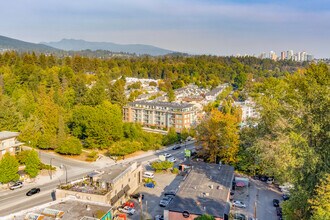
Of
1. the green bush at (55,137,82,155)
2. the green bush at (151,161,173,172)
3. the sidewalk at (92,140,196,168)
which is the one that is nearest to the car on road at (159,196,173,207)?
the green bush at (151,161,173,172)

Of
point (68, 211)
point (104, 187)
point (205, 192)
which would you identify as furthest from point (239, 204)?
point (68, 211)

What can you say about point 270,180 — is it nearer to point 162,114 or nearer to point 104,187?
point 104,187

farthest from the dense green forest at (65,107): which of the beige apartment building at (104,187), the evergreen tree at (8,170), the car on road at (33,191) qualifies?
the beige apartment building at (104,187)

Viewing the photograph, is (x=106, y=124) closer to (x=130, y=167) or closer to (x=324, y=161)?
(x=130, y=167)

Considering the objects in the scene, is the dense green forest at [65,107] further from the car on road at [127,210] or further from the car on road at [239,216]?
the car on road at [239,216]

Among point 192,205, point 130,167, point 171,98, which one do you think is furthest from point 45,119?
point 171,98

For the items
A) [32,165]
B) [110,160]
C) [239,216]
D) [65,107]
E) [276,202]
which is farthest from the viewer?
[65,107]

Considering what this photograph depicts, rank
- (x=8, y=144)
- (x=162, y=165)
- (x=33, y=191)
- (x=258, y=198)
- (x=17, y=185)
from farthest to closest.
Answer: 1. (x=162, y=165)
2. (x=8, y=144)
3. (x=17, y=185)
4. (x=33, y=191)
5. (x=258, y=198)

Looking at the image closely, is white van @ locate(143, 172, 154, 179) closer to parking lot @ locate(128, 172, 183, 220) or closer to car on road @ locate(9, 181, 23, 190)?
parking lot @ locate(128, 172, 183, 220)
